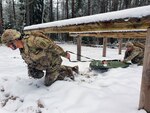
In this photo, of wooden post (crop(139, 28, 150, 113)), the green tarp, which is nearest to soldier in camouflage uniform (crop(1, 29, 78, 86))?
the green tarp

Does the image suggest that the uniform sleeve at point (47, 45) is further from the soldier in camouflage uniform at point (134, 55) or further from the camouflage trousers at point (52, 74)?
the soldier in camouflage uniform at point (134, 55)

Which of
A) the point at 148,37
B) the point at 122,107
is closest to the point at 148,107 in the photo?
the point at 122,107

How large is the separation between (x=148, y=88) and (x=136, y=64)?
502 cm

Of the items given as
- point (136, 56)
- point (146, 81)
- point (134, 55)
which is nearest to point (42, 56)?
point (146, 81)

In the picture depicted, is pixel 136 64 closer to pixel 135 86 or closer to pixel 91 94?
pixel 135 86

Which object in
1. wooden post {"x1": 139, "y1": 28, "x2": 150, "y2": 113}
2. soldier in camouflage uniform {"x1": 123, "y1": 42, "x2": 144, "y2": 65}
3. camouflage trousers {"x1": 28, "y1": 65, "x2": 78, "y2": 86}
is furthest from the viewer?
soldier in camouflage uniform {"x1": 123, "y1": 42, "x2": 144, "y2": 65}

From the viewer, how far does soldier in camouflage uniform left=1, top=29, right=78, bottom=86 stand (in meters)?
4.83

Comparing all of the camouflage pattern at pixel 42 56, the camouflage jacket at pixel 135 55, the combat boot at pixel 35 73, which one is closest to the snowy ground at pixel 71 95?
the combat boot at pixel 35 73

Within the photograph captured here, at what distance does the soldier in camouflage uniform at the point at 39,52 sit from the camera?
4.83 metres

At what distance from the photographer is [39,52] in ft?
16.7

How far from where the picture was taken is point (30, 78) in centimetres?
599

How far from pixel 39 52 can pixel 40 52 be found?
0.02 metres

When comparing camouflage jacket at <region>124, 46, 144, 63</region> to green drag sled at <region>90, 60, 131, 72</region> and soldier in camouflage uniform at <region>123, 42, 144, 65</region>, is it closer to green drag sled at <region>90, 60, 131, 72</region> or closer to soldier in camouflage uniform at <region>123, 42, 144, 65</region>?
soldier in camouflage uniform at <region>123, 42, 144, 65</region>

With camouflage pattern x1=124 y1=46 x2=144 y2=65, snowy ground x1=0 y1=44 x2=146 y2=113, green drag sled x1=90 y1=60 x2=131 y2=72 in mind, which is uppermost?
camouflage pattern x1=124 y1=46 x2=144 y2=65
